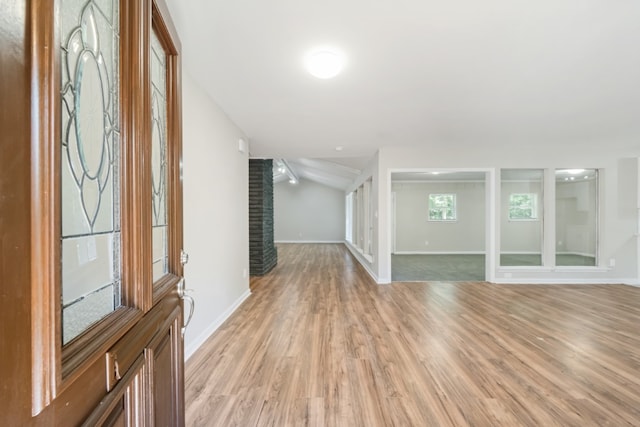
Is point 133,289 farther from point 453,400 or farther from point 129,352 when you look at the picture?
point 453,400

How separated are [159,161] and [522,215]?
21.2ft

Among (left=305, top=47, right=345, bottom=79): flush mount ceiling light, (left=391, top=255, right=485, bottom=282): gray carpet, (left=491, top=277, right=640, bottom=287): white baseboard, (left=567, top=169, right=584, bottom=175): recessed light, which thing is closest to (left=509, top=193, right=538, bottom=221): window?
(left=567, top=169, right=584, bottom=175): recessed light

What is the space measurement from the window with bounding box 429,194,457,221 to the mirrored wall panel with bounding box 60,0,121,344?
9.05m

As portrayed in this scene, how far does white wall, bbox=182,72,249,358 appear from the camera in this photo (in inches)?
91.3

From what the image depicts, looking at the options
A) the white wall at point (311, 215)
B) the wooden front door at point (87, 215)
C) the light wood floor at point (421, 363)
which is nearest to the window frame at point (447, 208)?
the white wall at point (311, 215)

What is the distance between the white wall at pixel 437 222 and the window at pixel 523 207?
123 inches

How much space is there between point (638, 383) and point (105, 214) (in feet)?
10.7

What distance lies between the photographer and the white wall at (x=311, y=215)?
11.9 metres

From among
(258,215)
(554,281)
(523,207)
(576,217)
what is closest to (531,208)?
(523,207)

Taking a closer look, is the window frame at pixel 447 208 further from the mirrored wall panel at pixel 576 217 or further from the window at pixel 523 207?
the mirrored wall panel at pixel 576 217

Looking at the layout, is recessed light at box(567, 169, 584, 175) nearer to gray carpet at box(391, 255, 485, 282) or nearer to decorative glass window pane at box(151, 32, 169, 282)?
gray carpet at box(391, 255, 485, 282)

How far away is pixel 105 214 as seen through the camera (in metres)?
0.74

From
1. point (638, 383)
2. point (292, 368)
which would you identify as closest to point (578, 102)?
point (638, 383)

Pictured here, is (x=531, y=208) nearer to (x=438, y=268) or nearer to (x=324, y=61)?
(x=438, y=268)
